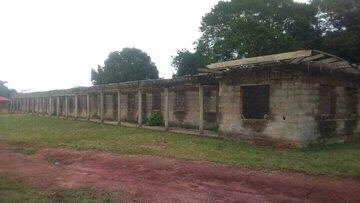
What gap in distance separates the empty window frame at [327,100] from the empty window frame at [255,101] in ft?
6.77

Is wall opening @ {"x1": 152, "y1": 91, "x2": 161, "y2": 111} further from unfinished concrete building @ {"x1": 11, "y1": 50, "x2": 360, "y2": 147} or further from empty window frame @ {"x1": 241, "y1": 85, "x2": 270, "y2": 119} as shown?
empty window frame @ {"x1": 241, "y1": 85, "x2": 270, "y2": 119}

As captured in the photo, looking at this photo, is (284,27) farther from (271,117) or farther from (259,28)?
(271,117)

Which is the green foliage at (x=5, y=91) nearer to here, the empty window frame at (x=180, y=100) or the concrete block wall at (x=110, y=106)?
the concrete block wall at (x=110, y=106)

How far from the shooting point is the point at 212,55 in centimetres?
3033

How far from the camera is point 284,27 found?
29.0 m

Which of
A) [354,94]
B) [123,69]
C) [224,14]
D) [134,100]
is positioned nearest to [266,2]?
[224,14]

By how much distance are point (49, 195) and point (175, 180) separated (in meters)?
2.83

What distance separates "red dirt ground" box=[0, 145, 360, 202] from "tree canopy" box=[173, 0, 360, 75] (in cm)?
1670

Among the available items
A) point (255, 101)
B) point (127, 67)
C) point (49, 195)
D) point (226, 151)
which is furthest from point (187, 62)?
point (49, 195)

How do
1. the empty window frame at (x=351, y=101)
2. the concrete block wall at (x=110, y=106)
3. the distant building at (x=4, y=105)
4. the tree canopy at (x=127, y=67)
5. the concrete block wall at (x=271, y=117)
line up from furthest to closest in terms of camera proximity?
1. the distant building at (x=4, y=105)
2. the tree canopy at (x=127, y=67)
3. the concrete block wall at (x=110, y=106)
4. the empty window frame at (x=351, y=101)
5. the concrete block wall at (x=271, y=117)

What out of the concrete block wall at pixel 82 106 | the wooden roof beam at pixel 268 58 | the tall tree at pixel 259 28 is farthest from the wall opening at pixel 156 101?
the concrete block wall at pixel 82 106

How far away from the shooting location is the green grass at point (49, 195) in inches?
262

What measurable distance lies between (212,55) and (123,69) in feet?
59.2

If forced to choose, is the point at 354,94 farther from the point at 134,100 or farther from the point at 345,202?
the point at 134,100
